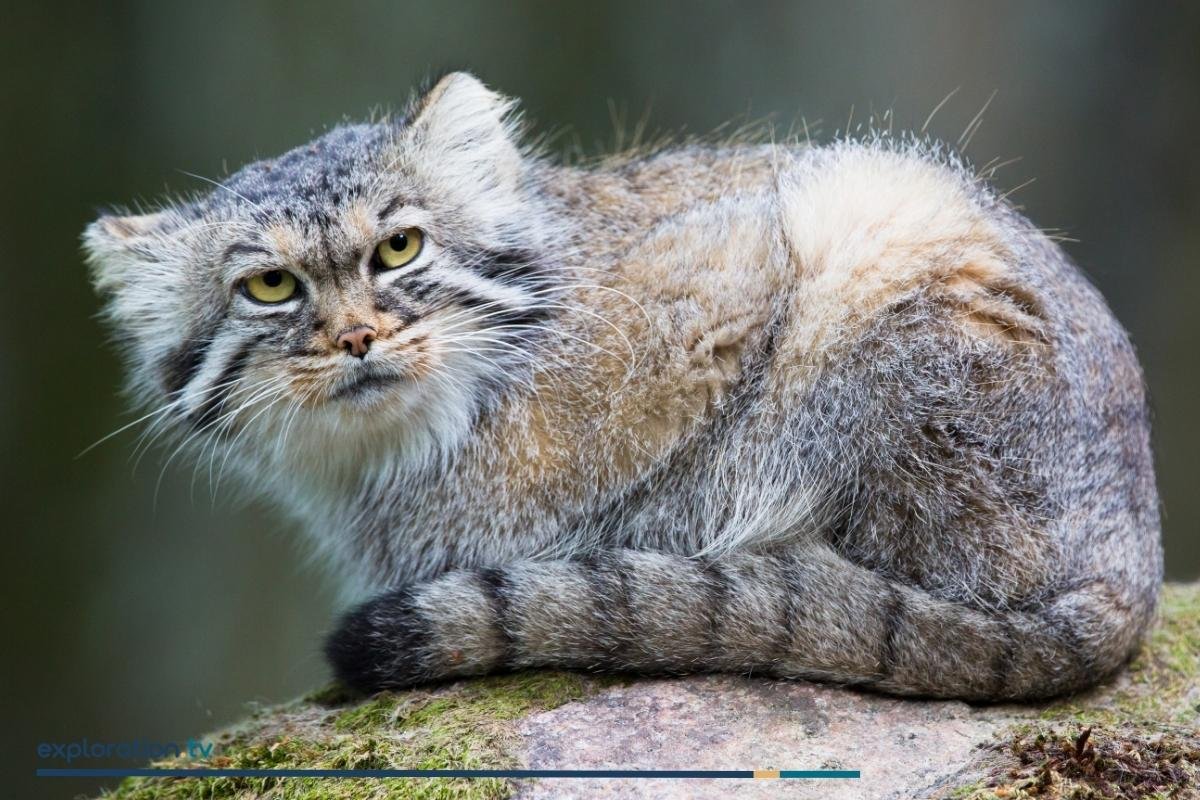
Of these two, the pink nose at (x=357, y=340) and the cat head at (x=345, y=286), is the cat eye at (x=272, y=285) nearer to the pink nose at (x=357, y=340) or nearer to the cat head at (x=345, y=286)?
the cat head at (x=345, y=286)

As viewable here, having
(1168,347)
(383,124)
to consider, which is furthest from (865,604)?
(1168,347)

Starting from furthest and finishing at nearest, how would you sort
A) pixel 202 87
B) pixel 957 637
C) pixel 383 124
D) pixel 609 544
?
pixel 202 87, pixel 383 124, pixel 609 544, pixel 957 637

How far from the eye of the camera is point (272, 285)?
4688mm

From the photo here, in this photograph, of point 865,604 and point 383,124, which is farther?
point 383,124

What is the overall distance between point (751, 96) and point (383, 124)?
5.40 metres

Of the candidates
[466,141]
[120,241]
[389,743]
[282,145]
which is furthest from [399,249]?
Result: [282,145]

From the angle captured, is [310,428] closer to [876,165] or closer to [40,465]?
[876,165]

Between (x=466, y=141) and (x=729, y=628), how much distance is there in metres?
2.50

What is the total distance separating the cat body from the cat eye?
0.09 feet

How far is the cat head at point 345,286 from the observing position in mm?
4578

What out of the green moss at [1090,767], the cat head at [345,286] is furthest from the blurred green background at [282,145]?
the green moss at [1090,767]

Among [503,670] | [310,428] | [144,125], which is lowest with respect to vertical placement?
[503,670]

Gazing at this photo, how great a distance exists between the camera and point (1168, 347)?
403 inches

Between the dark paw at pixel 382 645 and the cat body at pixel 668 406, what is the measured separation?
0.01m
